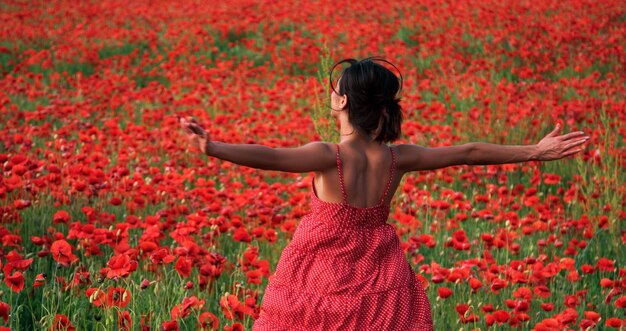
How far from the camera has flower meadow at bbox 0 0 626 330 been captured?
295cm

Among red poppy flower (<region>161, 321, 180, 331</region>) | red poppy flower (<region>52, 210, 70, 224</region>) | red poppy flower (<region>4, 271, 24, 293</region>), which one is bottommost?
red poppy flower (<region>161, 321, 180, 331</region>)

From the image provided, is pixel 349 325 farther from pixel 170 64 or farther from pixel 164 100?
pixel 170 64

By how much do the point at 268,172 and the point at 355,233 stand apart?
287cm

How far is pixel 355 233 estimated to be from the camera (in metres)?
2.46

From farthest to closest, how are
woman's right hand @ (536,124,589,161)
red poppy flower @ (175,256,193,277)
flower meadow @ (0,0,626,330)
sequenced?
1. flower meadow @ (0,0,626,330)
2. red poppy flower @ (175,256,193,277)
3. woman's right hand @ (536,124,589,161)

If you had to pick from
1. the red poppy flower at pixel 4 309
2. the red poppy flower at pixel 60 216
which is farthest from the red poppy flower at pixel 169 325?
the red poppy flower at pixel 60 216

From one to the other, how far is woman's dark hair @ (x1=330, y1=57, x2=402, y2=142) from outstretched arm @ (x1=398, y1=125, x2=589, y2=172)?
0.14 meters

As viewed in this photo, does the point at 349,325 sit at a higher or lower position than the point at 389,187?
lower

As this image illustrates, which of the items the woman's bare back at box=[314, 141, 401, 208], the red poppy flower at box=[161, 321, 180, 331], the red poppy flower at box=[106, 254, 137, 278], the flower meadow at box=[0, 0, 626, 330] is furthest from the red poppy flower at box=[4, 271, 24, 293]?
the woman's bare back at box=[314, 141, 401, 208]

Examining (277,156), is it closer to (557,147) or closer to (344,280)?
(344,280)

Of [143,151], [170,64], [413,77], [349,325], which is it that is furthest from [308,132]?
[349,325]

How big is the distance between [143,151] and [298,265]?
10.5 ft

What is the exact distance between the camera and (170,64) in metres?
8.20

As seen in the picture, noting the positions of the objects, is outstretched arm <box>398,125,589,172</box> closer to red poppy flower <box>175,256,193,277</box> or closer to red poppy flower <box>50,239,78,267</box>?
red poppy flower <box>175,256,193,277</box>
